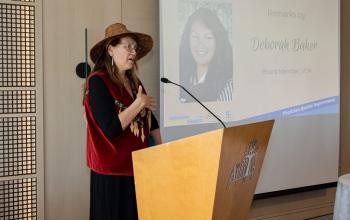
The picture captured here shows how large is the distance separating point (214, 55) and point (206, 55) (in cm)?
8

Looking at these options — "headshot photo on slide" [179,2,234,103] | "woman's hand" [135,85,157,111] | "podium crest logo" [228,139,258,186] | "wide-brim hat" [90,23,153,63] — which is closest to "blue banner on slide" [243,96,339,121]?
"headshot photo on slide" [179,2,234,103]

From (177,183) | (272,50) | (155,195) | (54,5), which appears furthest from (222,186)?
(272,50)

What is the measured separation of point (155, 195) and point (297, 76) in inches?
96.2

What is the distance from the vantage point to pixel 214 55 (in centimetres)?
322

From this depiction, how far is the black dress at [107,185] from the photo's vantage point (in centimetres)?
200

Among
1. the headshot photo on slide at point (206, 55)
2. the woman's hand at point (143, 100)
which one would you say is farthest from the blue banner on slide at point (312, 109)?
the woman's hand at point (143, 100)

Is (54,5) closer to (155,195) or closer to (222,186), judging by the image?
(155,195)

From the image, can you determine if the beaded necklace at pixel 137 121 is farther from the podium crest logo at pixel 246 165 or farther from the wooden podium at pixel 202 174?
the podium crest logo at pixel 246 165

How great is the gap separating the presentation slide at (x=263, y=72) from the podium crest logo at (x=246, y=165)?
1.30 m

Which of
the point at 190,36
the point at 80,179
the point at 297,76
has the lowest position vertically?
the point at 80,179

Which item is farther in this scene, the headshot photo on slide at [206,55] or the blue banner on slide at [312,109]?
the blue banner on slide at [312,109]

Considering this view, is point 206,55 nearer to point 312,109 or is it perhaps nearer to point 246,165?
point 312,109

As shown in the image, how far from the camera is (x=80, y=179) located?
2818mm

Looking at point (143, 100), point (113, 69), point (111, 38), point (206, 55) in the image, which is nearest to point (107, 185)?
point (143, 100)
